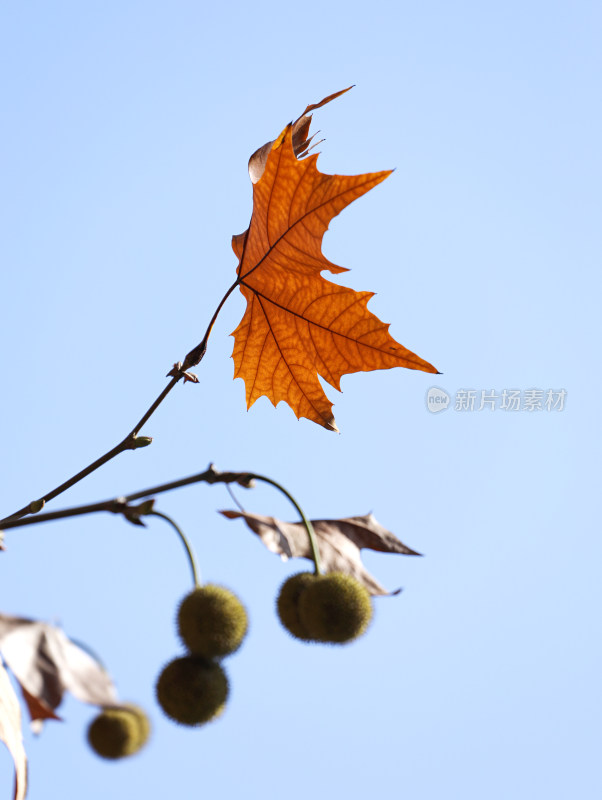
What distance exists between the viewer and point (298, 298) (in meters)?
2.08

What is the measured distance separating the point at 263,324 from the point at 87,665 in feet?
3.78

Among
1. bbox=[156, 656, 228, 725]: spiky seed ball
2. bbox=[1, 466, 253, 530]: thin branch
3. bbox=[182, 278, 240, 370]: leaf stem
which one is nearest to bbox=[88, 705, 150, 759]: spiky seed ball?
bbox=[156, 656, 228, 725]: spiky seed ball

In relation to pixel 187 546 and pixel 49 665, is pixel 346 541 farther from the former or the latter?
pixel 49 665

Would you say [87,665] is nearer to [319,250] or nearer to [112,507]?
[112,507]

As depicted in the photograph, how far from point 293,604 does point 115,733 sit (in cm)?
49

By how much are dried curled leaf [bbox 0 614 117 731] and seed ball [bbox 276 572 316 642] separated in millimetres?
491

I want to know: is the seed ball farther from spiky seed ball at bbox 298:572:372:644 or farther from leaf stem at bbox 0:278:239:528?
leaf stem at bbox 0:278:239:528

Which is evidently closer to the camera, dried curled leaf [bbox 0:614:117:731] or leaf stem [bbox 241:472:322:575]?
dried curled leaf [bbox 0:614:117:731]

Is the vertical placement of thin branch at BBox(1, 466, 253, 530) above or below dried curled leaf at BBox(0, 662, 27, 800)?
above

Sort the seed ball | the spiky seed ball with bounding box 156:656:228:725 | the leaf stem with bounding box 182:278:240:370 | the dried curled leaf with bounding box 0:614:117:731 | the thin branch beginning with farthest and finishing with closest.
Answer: the leaf stem with bounding box 182:278:240:370 → the seed ball → the spiky seed ball with bounding box 156:656:228:725 → the thin branch → the dried curled leaf with bounding box 0:614:117:731

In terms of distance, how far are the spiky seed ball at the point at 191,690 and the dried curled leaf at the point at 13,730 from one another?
0.28m

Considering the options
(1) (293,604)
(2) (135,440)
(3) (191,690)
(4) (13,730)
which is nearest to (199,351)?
(2) (135,440)

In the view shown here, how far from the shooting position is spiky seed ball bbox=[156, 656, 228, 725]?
1552mm

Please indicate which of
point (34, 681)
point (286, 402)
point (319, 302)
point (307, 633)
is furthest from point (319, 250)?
point (34, 681)
